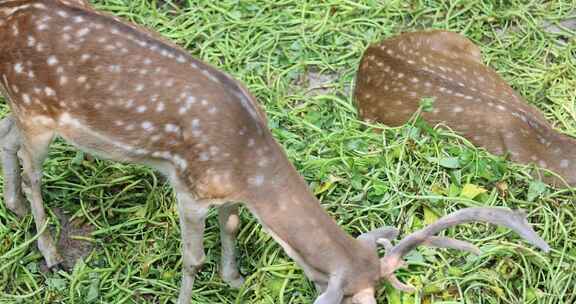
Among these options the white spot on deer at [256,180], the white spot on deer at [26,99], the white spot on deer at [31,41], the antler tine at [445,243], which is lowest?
the antler tine at [445,243]

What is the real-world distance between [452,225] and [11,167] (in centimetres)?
231

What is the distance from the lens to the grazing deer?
472 centimetres

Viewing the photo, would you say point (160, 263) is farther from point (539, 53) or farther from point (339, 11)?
point (539, 53)

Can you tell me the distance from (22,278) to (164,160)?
1.16 m

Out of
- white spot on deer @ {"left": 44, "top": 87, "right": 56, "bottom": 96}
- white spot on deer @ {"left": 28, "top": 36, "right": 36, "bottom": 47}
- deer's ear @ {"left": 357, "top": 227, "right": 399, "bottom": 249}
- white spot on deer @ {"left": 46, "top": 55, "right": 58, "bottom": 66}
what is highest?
white spot on deer @ {"left": 28, "top": 36, "right": 36, "bottom": 47}

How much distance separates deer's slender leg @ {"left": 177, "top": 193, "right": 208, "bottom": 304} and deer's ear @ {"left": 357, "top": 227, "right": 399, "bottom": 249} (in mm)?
698

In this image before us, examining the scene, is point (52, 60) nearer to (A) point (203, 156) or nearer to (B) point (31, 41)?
(B) point (31, 41)

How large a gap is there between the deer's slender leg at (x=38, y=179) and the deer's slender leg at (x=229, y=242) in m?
0.87

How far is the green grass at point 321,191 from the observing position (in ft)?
13.6

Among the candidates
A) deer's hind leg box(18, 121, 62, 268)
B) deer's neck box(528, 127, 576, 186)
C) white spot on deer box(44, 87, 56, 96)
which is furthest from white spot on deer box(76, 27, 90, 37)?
deer's neck box(528, 127, 576, 186)

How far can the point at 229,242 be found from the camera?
4.26 m

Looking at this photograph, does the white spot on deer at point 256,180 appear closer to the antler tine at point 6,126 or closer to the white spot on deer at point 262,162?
the white spot on deer at point 262,162

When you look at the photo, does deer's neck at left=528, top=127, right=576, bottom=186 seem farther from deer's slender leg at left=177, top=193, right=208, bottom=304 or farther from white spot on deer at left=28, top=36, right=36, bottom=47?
white spot on deer at left=28, top=36, right=36, bottom=47

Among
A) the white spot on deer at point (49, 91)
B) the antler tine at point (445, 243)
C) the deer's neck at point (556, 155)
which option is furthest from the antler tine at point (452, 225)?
the white spot on deer at point (49, 91)
